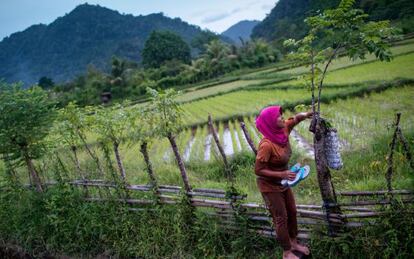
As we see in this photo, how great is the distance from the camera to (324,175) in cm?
367

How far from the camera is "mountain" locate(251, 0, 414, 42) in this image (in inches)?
984

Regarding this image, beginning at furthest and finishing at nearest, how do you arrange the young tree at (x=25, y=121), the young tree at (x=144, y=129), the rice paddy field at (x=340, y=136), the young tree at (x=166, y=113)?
the young tree at (x=25, y=121)
the rice paddy field at (x=340, y=136)
the young tree at (x=144, y=129)
the young tree at (x=166, y=113)

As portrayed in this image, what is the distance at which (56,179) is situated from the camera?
6.69 meters

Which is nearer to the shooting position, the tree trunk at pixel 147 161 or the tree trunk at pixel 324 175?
the tree trunk at pixel 324 175

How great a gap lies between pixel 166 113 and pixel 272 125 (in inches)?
81.1

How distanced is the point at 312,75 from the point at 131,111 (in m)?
3.11

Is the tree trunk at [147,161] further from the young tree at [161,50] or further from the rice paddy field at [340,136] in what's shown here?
the young tree at [161,50]

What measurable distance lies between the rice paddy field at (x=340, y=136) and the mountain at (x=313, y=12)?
2.65m

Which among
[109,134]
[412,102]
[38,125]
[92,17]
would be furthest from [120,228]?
[92,17]

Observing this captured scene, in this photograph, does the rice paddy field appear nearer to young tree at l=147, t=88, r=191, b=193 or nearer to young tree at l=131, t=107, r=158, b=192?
young tree at l=131, t=107, r=158, b=192

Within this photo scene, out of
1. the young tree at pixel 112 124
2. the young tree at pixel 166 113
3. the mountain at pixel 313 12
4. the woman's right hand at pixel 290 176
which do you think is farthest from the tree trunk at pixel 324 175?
the young tree at pixel 112 124

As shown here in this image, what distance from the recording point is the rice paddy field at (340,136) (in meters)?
5.49

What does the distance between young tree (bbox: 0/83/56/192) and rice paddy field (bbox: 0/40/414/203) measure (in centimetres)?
68

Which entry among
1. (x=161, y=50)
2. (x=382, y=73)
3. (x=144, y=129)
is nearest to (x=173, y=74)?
(x=161, y=50)
